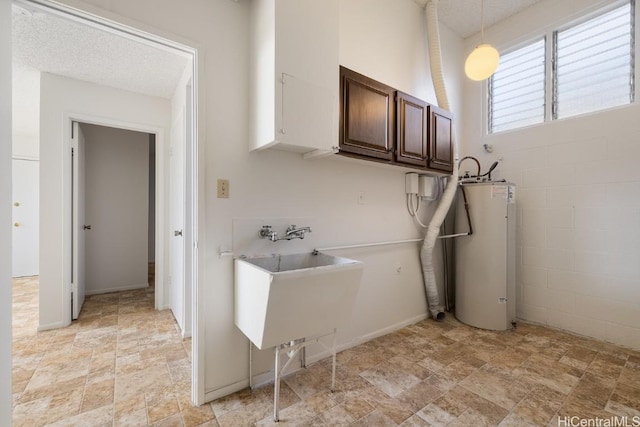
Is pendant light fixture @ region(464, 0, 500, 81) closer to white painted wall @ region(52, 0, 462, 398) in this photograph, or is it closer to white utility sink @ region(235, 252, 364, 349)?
white painted wall @ region(52, 0, 462, 398)

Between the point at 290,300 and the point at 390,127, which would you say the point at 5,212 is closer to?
the point at 290,300

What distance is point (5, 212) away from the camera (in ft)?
3.92

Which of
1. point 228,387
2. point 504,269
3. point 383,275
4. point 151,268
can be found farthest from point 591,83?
point 151,268

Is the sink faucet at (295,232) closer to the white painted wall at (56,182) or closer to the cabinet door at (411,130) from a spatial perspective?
the cabinet door at (411,130)

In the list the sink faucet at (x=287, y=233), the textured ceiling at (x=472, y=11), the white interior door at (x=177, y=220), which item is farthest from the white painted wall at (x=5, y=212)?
the textured ceiling at (x=472, y=11)

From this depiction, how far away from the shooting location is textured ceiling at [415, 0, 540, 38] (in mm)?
2867

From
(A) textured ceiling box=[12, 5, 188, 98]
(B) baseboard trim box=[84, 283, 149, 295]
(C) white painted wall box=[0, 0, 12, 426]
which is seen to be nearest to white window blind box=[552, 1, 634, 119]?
(A) textured ceiling box=[12, 5, 188, 98]

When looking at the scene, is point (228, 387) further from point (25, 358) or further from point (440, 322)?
point (440, 322)

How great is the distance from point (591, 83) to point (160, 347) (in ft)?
15.4

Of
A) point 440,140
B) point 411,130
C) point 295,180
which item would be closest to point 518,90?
point 440,140

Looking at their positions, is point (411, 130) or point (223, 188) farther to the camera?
point (411, 130)

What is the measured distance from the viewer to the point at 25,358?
2168 millimetres

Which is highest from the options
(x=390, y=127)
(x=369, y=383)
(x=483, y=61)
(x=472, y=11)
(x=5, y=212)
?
(x=472, y=11)

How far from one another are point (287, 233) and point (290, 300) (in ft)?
1.86
